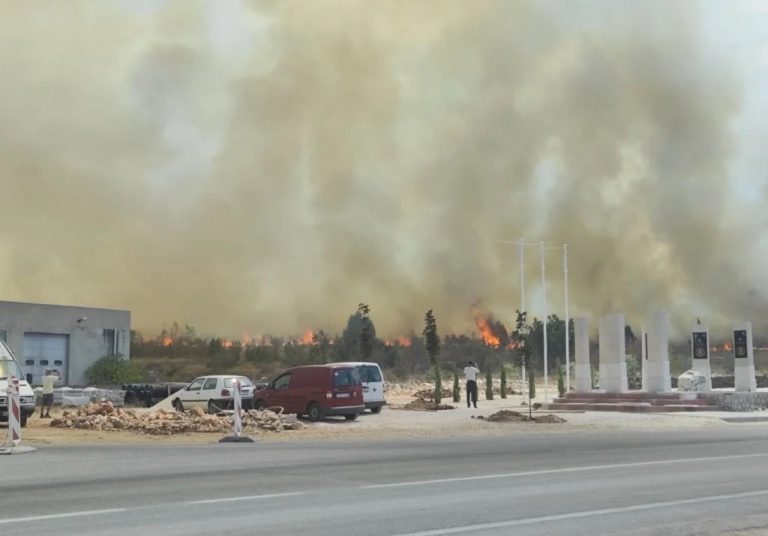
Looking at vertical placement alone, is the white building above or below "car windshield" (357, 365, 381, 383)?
above

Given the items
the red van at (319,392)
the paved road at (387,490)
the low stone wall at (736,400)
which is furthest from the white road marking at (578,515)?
the low stone wall at (736,400)

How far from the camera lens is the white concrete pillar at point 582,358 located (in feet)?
126

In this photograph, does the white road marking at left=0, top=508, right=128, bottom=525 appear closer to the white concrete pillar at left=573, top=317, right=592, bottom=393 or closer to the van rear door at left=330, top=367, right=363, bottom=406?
the van rear door at left=330, top=367, right=363, bottom=406

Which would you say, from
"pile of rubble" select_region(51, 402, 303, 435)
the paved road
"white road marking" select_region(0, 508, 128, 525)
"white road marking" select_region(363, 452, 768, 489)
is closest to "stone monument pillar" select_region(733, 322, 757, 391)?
the paved road

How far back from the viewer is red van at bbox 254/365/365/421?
28.0 metres

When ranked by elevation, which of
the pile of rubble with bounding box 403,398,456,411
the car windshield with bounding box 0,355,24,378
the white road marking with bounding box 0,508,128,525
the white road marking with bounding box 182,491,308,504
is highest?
the car windshield with bounding box 0,355,24,378

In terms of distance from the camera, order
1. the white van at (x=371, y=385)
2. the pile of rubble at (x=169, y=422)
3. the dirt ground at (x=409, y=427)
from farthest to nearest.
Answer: the white van at (x=371, y=385) → the pile of rubble at (x=169, y=422) → the dirt ground at (x=409, y=427)

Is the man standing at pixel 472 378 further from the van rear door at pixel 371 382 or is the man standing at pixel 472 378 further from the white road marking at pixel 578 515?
the white road marking at pixel 578 515

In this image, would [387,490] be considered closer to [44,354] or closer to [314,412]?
[314,412]

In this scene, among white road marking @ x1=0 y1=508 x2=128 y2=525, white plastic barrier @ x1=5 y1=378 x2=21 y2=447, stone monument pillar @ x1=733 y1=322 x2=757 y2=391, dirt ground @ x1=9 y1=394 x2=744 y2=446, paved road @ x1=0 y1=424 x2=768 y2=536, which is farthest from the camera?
stone monument pillar @ x1=733 y1=322 x2=757 y2=391

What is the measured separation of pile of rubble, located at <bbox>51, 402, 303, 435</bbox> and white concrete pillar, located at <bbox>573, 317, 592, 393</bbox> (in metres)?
17.3

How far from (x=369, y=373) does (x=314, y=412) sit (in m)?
4.95

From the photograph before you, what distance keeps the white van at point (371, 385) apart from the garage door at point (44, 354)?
2561cm

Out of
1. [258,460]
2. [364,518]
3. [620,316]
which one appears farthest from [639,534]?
[620,316]
